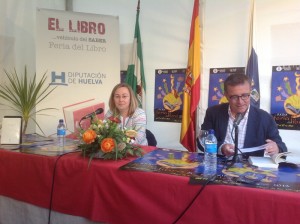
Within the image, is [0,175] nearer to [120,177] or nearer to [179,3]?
[120,177]

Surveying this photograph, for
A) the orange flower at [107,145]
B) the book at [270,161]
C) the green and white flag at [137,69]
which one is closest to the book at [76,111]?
the green and white flag at [137,69]

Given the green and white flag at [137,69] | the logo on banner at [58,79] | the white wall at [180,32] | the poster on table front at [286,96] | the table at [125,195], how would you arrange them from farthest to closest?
the green and white flag at [137,69] < the logo on banner at [58,79] < the white wall at [180,32] < the poster on table front at [286,96] < the table at [125,195]

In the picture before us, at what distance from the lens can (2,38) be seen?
11.1ft

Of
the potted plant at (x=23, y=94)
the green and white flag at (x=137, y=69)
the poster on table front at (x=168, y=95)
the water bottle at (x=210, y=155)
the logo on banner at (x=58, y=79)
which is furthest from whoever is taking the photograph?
the green and white flag at (x=137, y=69)

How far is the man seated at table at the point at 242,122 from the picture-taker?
1857 mm

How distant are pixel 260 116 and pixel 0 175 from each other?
198 centimetres

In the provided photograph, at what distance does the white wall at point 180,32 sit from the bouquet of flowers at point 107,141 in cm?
185

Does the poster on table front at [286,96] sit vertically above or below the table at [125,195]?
above

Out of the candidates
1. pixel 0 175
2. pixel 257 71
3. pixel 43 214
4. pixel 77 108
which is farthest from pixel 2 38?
pixel 257 71

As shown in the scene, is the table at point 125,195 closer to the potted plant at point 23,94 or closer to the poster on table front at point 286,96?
the potted plant at point 23,94

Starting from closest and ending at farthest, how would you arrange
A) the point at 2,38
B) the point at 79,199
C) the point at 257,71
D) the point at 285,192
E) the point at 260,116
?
the point at 285,192
the point at 79,199
the point at 260,116
the point at 257,71
the point at 2,38

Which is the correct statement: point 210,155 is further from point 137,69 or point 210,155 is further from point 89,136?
point 137,69

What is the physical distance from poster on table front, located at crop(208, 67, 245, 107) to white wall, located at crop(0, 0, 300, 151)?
0.21 feet

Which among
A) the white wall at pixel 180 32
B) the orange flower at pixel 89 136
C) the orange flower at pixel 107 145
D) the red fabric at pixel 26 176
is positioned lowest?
Result: the red fabric at pixel 26 176
